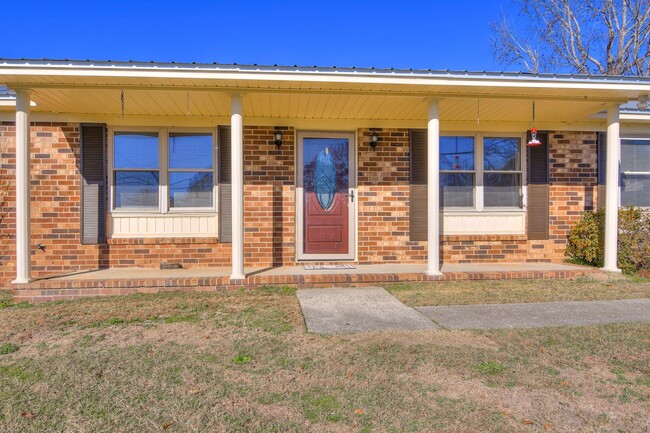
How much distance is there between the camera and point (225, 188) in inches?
291

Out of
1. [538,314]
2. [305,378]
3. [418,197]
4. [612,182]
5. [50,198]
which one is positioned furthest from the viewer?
[418,197]

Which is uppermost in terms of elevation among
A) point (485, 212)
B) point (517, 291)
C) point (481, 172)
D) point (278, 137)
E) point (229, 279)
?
point (278, 137)

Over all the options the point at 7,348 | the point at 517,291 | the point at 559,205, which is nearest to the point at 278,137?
the point at 517,291

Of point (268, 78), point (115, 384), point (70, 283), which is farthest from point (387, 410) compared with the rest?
point (70, 283)

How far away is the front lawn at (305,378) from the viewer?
2582 millimetres

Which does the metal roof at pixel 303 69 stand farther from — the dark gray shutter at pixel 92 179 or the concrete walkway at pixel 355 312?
the concrete walkway at pixel 355 312

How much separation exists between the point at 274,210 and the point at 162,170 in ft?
6.18

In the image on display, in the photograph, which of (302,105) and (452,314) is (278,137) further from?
(452,314)

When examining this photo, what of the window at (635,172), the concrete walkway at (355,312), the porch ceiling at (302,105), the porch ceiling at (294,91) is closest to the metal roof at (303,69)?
the porch ceiling at (294,91)

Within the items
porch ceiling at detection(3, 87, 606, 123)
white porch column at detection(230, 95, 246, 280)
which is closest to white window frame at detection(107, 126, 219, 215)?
porch ceiling at detection(3, 87, 606, 123)

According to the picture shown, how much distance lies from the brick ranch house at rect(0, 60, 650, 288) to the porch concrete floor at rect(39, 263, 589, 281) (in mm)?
237

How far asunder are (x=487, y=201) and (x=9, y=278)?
25.6 ft

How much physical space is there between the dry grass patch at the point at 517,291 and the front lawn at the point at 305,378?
1367 millimetres

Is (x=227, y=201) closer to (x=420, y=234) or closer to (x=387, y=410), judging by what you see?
(x=420, y=234)
